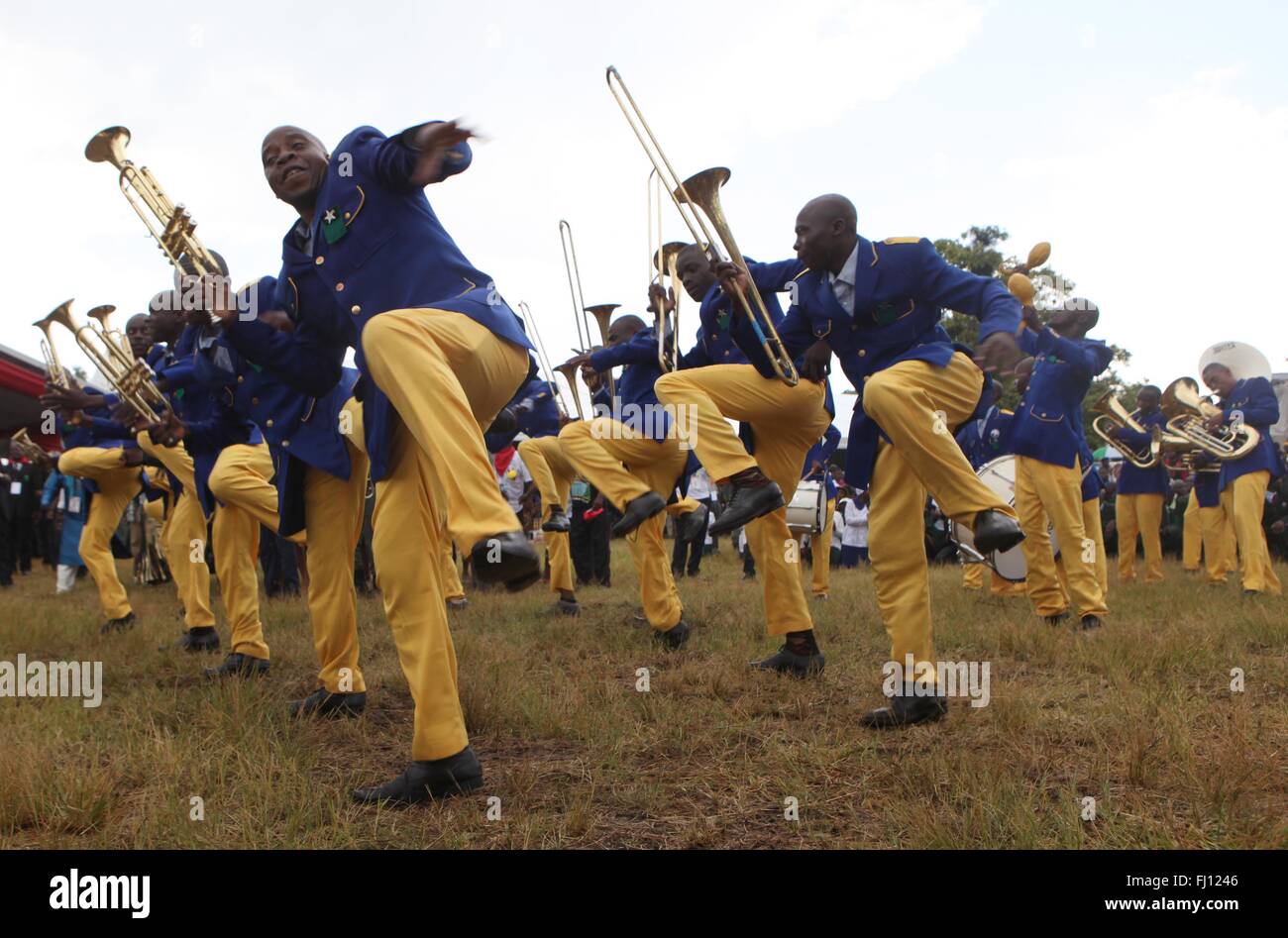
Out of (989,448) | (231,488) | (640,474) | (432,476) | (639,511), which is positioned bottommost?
(432,476)

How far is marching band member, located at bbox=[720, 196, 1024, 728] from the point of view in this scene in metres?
4.05

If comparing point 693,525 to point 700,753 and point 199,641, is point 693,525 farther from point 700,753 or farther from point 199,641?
point 199,641

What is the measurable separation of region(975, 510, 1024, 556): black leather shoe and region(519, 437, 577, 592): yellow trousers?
5145 millimetres

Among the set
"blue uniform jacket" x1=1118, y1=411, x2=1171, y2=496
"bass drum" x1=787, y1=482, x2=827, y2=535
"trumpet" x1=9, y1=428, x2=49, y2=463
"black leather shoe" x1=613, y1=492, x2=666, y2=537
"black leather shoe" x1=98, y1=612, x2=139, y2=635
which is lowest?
"black leather shoe" x1=98, y1=612, x2=139, y2=635

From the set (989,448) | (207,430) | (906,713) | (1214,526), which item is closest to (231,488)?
(207,430)

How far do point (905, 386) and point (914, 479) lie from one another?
46 centimetres

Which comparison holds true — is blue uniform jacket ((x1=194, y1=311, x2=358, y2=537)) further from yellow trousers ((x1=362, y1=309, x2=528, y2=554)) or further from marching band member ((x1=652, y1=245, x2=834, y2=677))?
marching band member ((x1=652, y1=245, x2=834, y2=677))

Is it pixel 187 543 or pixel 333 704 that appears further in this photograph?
pixel 187 543

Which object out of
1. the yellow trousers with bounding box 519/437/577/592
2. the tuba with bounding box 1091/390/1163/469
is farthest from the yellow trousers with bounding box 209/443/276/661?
the tuba with bounding box 1091/390/1163/469

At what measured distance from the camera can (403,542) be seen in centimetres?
335

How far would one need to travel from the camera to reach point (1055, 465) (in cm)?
739

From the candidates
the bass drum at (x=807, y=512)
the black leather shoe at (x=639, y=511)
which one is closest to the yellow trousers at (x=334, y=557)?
the black leather shoe at (x=639, y=511)
